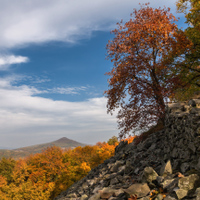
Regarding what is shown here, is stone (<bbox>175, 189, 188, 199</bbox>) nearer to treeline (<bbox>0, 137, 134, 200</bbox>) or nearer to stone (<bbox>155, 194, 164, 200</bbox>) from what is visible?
stone (<bbox>155, 194, 164, 200</bbox>)

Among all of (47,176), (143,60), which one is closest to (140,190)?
(143,60)

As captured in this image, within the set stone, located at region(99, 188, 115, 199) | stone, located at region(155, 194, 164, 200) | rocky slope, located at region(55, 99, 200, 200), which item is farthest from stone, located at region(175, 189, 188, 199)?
stone, located at region(99, 188, 115, 199)

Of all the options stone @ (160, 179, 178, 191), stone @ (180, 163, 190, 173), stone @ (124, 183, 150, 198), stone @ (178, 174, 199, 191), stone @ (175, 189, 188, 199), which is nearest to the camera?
stone @ (175, 189, 188, 199)

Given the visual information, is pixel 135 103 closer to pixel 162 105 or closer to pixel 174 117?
pixel 162 105

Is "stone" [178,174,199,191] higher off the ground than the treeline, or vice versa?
"stone" [178,174,199,191]

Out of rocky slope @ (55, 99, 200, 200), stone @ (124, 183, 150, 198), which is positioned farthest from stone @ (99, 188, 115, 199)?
stone @ (124, 183, 150, 198)

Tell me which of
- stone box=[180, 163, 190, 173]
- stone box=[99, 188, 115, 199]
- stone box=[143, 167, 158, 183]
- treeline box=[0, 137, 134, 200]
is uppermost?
stone box=[180, 163, 190, 173]

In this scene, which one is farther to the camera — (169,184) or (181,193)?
(169,184)

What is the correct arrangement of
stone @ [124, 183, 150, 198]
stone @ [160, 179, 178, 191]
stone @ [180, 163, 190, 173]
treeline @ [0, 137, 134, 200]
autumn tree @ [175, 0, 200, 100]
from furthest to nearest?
treeline @ [0, 137, 134, 200] < autumn tree @ [175, 0, 200, 100] < stone @ [180, 163, 190, 173] < stone @ [124, 183, 150, 198] < stone @ [160, 179, 178, 191]

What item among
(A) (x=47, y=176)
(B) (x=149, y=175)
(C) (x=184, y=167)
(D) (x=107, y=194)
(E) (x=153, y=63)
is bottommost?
(A) (x=47, y=176)

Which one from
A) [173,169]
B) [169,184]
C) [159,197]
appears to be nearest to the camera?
[159,197]

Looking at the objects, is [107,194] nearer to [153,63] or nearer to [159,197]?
[159,197]

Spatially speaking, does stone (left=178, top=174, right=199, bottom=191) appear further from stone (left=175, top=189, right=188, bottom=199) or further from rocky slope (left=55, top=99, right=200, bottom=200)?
stone (left=175, top=189, right=188, bottom=199)

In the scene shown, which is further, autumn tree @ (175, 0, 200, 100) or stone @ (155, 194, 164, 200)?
autumn tree @ (175, 0, 200, 100)
